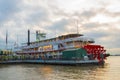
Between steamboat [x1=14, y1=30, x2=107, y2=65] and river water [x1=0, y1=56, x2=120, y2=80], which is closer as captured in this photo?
river water [x1=0, y1=56, x2=120, y2=80]

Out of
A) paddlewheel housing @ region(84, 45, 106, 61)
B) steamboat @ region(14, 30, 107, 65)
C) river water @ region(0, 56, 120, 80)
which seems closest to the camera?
river water @ region(0, 56, 120, 80)

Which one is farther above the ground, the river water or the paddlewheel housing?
the paddlewheel housing

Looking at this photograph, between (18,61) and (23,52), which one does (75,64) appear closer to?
(18,61)

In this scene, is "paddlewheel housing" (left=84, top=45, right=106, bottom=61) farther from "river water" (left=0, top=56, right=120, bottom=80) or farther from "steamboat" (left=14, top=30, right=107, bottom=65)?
"river water" (left=0, top=56, right=120, bottom=80)

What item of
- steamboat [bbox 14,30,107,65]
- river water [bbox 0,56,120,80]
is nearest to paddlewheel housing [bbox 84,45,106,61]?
steamboat [bbox 14,30,107,65]

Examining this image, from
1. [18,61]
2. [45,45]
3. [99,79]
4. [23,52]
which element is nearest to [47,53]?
[45,45]

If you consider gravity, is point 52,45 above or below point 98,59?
above

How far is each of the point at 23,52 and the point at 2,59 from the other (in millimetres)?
16176

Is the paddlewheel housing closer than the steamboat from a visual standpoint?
No

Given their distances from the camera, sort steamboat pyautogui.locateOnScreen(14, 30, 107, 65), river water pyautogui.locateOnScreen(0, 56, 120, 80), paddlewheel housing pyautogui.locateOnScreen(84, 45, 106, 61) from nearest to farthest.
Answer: river water pyautogui.locateOnScreen(0, 56, 120, 80) < steamboat pyautogui.locateOnScreen(14, 30, 107, 65) < paddlewheel housing pyautogui.locateOnScreen(84, 45, 106, 61)

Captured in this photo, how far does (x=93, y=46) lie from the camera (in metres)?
70.1

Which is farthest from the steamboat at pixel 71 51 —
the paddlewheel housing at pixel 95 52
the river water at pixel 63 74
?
the river water at pixel 63 74

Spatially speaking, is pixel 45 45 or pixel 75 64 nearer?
pixel 75 64

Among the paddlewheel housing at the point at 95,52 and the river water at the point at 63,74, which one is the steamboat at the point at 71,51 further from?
the river water at the point at 63,74
